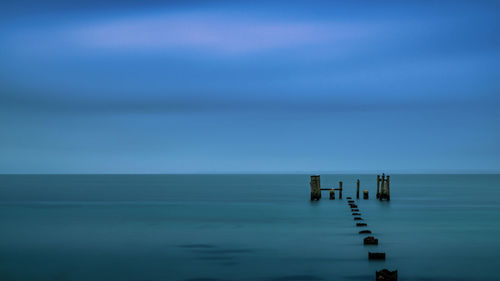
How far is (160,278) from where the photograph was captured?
1446cm

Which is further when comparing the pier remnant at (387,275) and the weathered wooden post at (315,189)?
the weathered wooden post at (315,189)

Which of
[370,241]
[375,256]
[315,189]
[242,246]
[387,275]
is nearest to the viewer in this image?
[387,275]

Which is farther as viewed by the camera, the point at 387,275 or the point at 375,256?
the point at 375,256

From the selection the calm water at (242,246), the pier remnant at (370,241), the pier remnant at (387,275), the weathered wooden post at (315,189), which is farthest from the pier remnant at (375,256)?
the weathered wooden post at (315,189)

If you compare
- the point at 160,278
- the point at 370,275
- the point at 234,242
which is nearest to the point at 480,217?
the point at 234,242

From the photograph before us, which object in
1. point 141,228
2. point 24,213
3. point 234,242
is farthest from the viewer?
point 24,213

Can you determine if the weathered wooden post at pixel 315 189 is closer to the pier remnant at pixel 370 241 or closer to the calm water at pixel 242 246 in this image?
the calm water at pixel 242 246

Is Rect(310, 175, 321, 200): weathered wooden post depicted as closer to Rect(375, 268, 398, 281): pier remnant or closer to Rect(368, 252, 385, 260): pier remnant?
Rect(368, 252, 385, 260): pier remnant

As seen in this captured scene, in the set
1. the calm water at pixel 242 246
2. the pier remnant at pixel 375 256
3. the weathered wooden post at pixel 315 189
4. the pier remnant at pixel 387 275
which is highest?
the weathered wooden post at pixel 315 189

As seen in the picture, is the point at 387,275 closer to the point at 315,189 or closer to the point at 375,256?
the point at 375,256

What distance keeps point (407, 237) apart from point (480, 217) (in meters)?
11.8

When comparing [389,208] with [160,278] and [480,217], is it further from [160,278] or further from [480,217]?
[160,278]

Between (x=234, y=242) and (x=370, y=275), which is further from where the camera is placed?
(x=234, y=242)

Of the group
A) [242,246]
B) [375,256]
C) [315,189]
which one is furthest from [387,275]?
[315,189]
